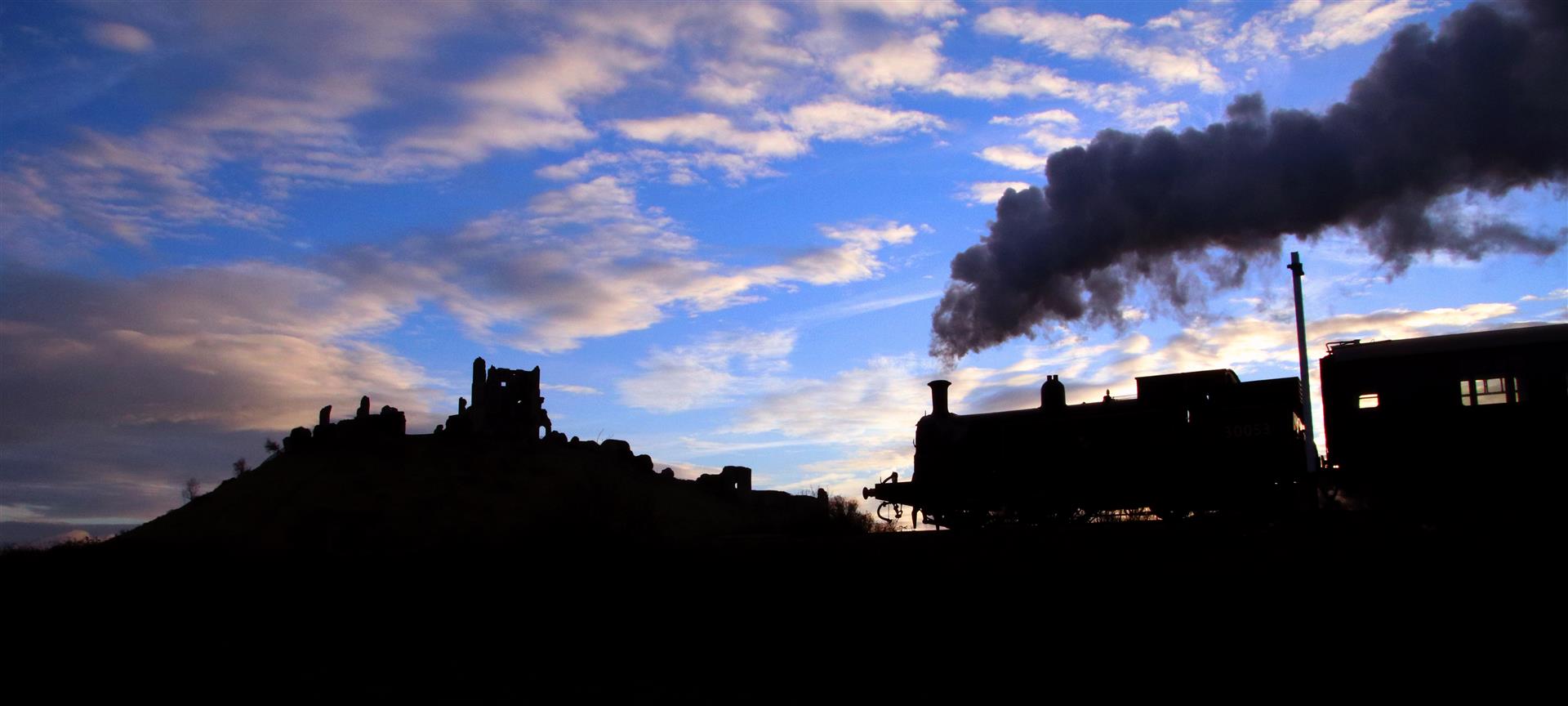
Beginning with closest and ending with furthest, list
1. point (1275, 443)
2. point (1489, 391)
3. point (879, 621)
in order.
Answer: point (879, 621), point (1489, 391), point (1275, 443)

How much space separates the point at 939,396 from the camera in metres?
24.5

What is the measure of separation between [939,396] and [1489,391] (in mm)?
11104

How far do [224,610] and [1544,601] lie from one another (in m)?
19.3

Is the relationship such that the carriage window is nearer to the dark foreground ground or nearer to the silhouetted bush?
the dark foreground ground

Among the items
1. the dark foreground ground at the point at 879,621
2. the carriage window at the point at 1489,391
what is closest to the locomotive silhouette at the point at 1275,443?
the carriage window at the point at 1489,391

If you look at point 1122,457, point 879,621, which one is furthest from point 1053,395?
point 879,621

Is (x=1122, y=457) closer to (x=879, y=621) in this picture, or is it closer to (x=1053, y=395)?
(x=1053, y=395)

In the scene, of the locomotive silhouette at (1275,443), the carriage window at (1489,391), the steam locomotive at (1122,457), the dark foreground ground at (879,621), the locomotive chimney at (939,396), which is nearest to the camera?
the dark foreground ground at (879,621)

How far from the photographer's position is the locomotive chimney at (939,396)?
79.7 feet

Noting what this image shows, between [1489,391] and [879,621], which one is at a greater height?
[1489,391]

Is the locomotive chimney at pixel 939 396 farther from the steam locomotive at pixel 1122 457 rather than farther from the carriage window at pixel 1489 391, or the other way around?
the carriage window at pixel 1489 391

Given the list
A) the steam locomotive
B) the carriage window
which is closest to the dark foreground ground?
the steam locomotive

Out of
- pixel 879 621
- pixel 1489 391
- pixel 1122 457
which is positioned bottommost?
pixel 879 621

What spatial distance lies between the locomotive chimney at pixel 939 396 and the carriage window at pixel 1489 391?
10486 millimetres
